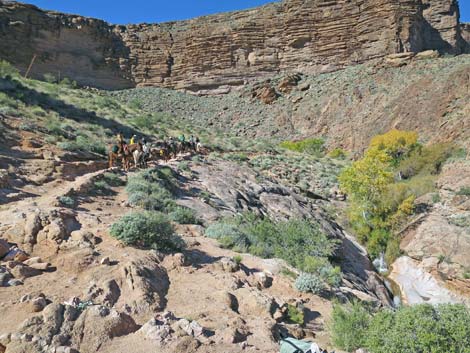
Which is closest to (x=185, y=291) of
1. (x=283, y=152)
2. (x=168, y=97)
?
(x=283, y=152)

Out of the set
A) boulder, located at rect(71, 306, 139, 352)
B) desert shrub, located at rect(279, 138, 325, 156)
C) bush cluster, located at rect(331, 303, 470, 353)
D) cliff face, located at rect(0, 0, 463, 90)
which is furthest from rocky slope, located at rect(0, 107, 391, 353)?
cliff face, located at rect(0, 0, 463, 90)

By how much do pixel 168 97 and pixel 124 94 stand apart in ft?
18.5

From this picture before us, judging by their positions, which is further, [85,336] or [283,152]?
[283,152]

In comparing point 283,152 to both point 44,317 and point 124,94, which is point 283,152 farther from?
point 124,94

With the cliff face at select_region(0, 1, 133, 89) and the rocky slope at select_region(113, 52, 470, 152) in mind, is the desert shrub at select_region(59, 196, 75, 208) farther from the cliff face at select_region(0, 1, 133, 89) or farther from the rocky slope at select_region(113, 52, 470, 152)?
the cliff face at select_region(0, 1, 133, 89)

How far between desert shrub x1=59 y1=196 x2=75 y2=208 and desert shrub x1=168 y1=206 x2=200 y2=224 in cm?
212

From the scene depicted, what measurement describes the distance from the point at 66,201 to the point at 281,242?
5235mm

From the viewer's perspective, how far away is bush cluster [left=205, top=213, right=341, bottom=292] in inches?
320

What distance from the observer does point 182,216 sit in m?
9.19

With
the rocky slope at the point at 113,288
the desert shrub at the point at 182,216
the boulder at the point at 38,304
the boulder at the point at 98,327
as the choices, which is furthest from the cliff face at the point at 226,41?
the boulder at the point at 38,304

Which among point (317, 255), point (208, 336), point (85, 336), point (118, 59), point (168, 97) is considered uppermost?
point (118, 59)

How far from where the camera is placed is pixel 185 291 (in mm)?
5867

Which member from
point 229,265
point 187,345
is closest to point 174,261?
point 229,265

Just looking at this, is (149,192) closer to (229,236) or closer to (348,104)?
(229,236)
